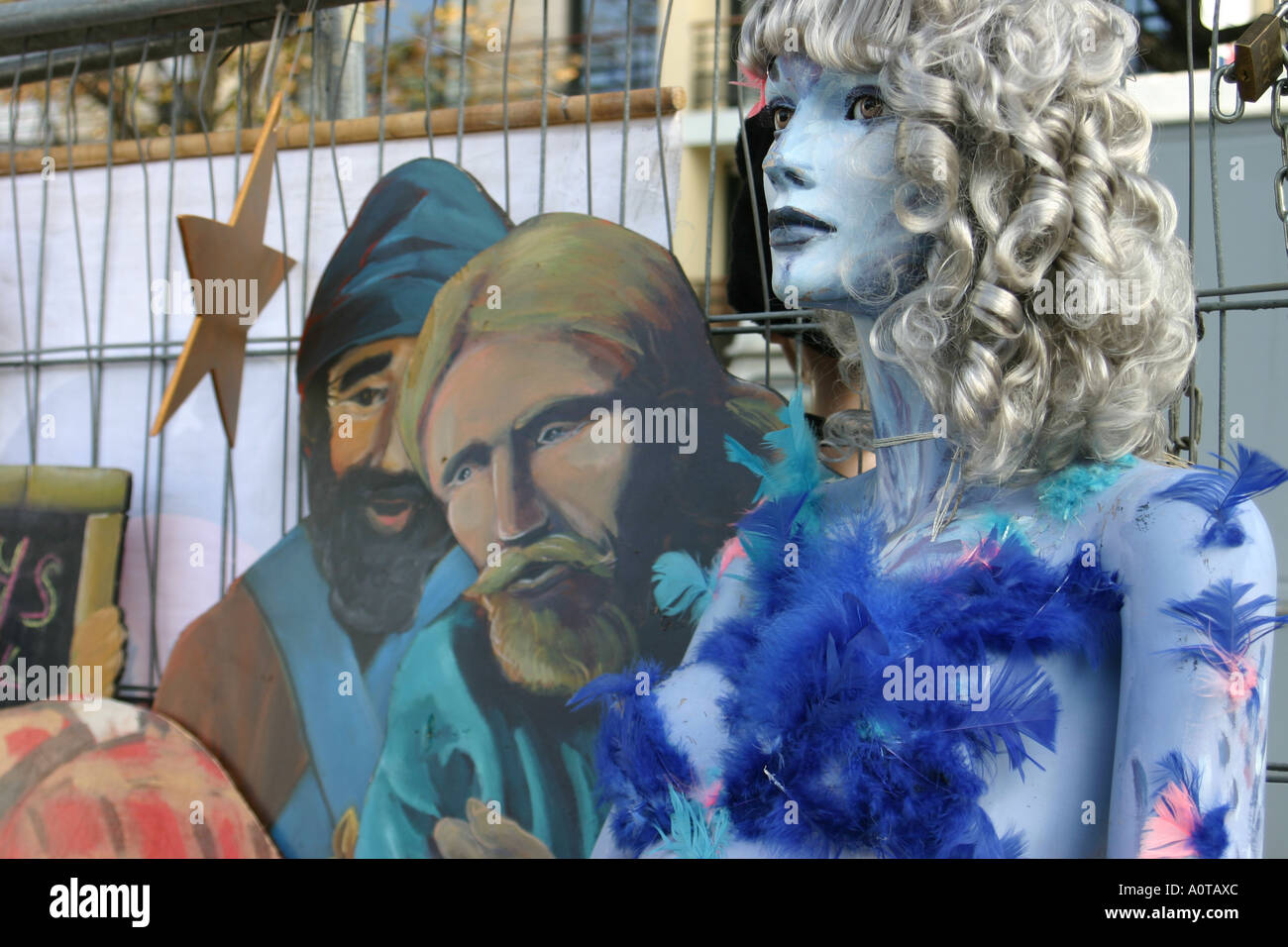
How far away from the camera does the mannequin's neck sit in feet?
4.35

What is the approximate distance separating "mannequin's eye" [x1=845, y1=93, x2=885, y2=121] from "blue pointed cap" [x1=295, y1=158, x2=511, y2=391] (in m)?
1.21

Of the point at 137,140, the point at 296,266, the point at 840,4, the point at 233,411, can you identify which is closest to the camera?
the point at 840,4

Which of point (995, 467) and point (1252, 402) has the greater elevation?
point (1252, 402)

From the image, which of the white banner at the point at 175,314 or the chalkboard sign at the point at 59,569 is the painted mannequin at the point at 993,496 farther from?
the chalkboard sign at the point at 59,569

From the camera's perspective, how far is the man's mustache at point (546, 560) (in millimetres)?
2164

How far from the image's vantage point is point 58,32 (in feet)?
9.12

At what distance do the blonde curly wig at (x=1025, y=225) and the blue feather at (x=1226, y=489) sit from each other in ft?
0.40

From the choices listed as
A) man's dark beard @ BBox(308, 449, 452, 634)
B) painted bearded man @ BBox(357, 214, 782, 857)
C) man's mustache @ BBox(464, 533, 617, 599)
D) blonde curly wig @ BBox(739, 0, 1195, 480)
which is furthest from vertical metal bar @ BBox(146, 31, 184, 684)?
blonde curly wig @ BBox(739, 0, 1195, 480)

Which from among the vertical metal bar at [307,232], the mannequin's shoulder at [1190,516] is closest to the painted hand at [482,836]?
the vertical metal bar at [307,232]

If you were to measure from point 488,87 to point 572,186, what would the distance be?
90 centimetres

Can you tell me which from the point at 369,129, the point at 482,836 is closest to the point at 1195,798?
the point at 482,836
